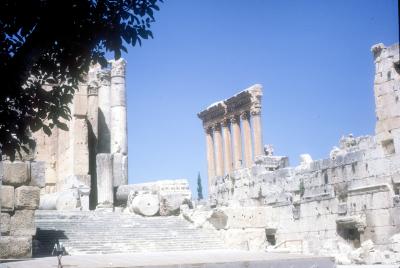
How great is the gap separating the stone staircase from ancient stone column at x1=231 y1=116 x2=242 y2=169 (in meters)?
16.5

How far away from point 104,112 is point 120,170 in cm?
408

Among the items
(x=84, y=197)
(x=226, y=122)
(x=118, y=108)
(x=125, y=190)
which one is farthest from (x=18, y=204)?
(x=226, y=122)

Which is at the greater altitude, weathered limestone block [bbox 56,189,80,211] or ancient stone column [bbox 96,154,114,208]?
ancient stone column [bbox 96,154,114,208]

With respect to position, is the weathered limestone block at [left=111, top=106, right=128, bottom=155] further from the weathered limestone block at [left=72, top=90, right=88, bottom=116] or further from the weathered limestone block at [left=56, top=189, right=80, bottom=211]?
the weathered limestone block at [left=56, top=189, right=80, bottom=211]

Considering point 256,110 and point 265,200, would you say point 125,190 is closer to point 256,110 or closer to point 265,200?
point 265,200

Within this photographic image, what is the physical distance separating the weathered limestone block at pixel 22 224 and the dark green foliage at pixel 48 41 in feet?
18.7

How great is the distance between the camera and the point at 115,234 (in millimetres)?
13523

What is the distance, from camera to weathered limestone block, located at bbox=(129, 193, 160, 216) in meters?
16.2

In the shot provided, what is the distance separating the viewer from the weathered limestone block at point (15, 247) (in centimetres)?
1035

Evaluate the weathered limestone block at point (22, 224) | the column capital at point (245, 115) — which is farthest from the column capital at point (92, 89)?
the weathered limestone block at point (22, 224)

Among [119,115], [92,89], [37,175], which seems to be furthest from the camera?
[119,115]

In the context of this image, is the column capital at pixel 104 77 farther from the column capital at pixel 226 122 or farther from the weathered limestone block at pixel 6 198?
the weathered limestone block at pixel 6 198

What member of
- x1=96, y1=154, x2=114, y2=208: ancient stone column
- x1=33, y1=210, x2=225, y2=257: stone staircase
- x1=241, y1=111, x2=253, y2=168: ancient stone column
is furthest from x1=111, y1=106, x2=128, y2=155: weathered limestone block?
x1=241, y1=111, x2=253, y2=168: ancient stone column

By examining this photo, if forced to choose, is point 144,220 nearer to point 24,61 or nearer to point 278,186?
point 278,186
